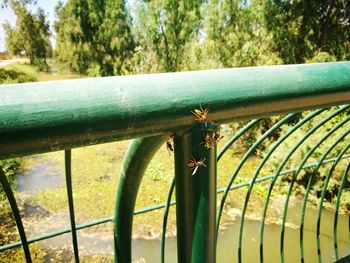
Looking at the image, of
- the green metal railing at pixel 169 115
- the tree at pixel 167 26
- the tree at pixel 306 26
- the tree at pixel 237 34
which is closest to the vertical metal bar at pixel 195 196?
the green metal railing at pixel 169 115

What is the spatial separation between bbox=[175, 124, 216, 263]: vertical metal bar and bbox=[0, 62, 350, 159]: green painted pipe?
0.05m

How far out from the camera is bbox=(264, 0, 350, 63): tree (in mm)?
9844

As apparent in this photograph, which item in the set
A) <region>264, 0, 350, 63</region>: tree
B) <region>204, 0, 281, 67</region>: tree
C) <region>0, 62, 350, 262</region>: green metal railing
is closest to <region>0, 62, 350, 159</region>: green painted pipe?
<region>0, 62, 350, 262</region>: green metal railing

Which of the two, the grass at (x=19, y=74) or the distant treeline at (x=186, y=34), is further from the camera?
the grass at (x=19, y=74)

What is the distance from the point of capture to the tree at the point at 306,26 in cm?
984

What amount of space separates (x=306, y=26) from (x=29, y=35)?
99.3 feet

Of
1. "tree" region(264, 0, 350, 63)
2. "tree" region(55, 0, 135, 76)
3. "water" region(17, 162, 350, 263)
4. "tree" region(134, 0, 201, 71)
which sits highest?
"tree" region(55, 0, 135, 76)

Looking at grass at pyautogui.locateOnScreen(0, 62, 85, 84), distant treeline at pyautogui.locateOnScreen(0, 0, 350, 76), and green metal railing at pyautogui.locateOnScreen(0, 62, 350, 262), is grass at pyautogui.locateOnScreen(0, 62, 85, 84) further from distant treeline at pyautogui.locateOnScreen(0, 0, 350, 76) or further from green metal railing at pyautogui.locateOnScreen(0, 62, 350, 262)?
green metal railing at pyautogui.locateOnScreen(0, 62, 350, 262)

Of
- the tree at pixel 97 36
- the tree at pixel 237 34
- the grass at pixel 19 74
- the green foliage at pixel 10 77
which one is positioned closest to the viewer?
the tree at pixel 237 34

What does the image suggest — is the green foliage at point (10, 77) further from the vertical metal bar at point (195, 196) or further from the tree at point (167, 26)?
the vertical metal bar at point (195, 196)

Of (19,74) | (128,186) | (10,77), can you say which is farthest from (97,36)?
(128,186)

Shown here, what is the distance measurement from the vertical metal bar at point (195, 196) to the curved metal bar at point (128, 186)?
0.19 feet

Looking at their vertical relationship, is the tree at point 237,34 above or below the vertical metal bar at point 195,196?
above

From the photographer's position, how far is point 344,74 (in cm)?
83
